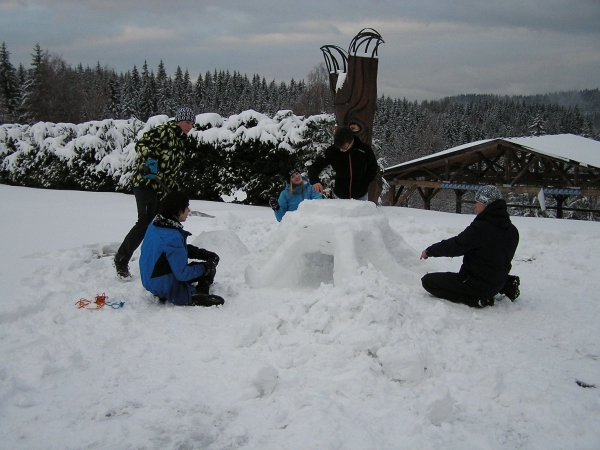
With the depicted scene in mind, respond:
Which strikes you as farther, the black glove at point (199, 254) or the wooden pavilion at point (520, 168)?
the wooden pavilion at point (520, 168)

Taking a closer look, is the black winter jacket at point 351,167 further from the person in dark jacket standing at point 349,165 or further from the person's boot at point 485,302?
the person's boot at point 485,302

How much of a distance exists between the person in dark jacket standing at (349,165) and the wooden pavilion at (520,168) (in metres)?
9.19

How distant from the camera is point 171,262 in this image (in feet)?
12.2

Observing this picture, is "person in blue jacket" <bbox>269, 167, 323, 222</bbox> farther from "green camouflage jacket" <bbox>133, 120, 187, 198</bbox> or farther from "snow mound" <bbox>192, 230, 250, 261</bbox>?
"green camouflage jacket" <bbox>133, 120, 187, 198</bbox>

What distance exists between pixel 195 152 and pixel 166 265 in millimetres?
8570

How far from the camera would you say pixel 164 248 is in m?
3.69

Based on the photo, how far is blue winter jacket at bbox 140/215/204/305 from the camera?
371cm

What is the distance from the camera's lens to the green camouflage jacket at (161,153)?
4.59m

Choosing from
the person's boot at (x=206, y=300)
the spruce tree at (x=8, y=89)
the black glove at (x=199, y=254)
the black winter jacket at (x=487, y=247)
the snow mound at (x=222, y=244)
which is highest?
the spruce tree at (x=8, y=89)

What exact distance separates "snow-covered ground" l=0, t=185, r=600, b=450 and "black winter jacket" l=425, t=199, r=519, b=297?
0.28m

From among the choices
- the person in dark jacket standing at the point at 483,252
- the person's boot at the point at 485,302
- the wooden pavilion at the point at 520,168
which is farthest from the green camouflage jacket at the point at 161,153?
the wooden pavilion at the point at 520,168

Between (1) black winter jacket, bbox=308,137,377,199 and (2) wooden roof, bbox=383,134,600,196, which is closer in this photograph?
(1) black winter jacket, bbox=308,137,377,199

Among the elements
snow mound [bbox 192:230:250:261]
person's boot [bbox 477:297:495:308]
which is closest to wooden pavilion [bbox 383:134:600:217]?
person's boot [bbox 477:297:495:308]

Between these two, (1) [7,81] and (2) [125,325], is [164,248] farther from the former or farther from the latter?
(1) [7,81]
